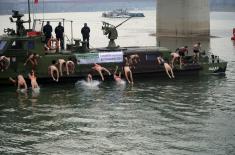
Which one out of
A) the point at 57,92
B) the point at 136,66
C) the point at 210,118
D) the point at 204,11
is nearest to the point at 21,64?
the point at 57,92

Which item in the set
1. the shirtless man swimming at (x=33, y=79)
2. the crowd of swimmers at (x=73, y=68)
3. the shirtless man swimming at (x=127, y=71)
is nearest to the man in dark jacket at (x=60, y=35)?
the crowd of swimmers at (x=73, y=68)

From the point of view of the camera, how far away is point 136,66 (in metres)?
32.1

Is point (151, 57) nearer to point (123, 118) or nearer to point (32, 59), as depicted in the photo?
point (32, 59)

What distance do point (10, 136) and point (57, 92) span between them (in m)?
8.85

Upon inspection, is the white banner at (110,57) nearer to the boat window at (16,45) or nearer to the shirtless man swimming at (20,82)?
the boat window at (16,45)

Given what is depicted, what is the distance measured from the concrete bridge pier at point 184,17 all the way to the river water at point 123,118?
3948 centimetres

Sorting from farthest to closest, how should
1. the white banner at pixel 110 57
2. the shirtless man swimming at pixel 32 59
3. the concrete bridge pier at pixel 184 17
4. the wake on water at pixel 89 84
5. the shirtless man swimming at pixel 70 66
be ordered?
the concrete bridge pier at pixel 184 17
the white banner at pixel 110 57
the wake on water at pixel 89 84
the shirtless man swimming at pixel 70 66
the shirtless man swimming at pixel 32 59

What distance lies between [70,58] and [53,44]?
2.30 m

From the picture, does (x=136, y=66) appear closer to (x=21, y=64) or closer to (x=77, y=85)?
(x=77, y=85)

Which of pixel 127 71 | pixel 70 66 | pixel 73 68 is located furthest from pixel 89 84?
pixel 127 71

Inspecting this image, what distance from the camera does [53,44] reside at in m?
32.2

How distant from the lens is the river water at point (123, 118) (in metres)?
18.7

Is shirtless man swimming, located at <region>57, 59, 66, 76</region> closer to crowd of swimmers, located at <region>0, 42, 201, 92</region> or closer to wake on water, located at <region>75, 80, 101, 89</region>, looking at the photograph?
crowd of swimmers, located at <region>0, 42, 201, 92</region>

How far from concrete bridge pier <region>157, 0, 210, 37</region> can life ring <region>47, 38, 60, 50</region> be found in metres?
41.3
